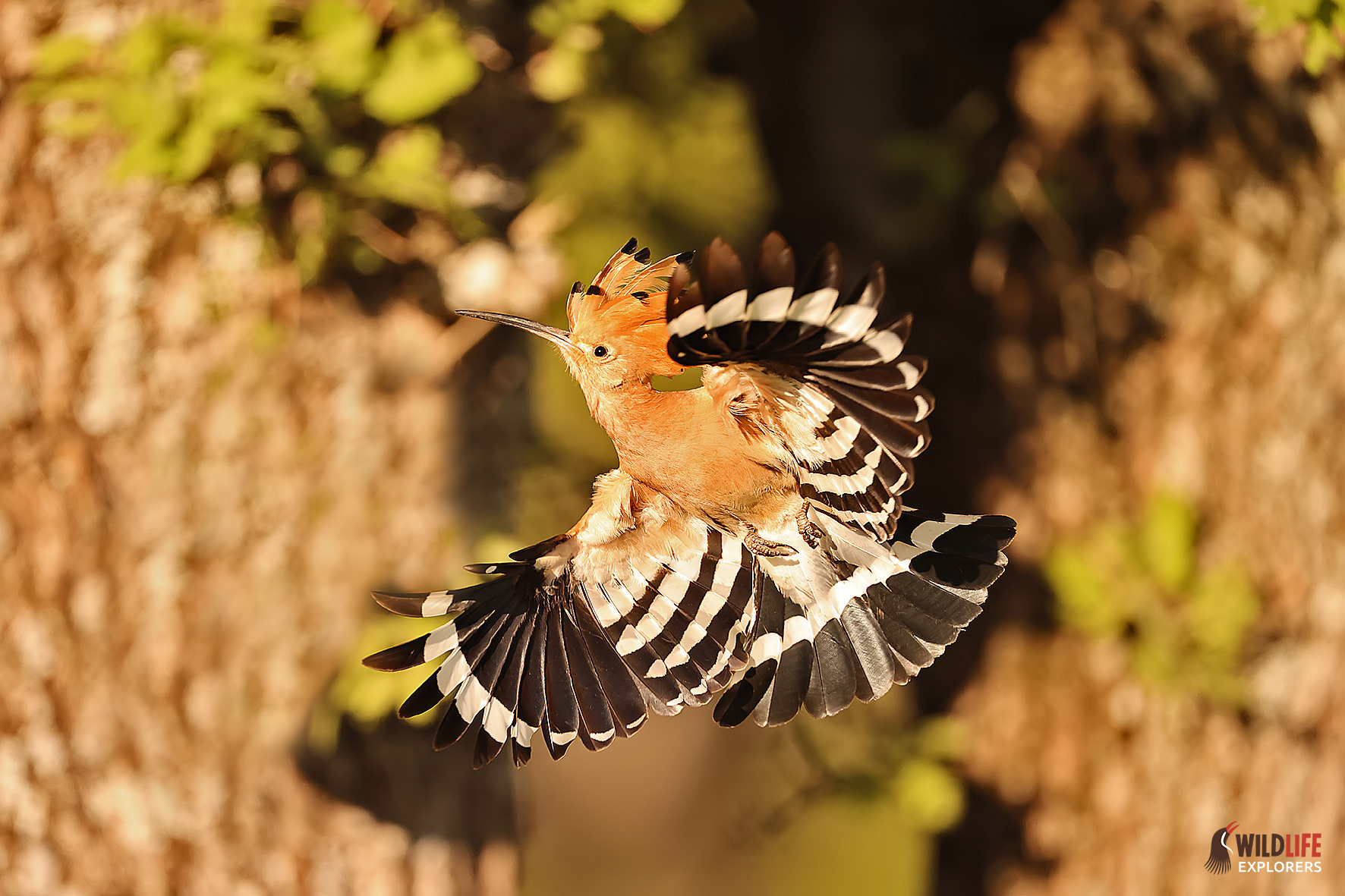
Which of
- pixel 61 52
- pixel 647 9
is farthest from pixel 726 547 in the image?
pixel 61 52

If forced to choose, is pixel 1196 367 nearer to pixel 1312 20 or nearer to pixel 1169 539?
pixel 1169 539

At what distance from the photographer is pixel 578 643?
1.19 m

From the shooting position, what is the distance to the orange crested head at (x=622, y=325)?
0.87m

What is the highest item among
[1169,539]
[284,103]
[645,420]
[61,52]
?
[61,52]

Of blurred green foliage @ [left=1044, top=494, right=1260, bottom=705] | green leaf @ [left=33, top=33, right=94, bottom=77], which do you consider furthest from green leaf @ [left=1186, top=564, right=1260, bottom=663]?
green leaf @ [left=33, top=33, right=94, bottom=77]

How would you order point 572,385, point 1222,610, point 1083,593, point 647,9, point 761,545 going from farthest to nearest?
point 572,385, point 1083,593, point 1222,610, point 647,9, point 761,545

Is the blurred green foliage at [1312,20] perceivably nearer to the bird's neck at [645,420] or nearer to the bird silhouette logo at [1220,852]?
the bird's neck at [645,420]

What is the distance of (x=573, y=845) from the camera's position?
5.57 meters

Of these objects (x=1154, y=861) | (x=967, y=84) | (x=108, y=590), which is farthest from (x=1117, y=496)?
(x=108, y=590)

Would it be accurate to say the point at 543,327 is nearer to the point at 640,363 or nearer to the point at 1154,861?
the point at 640,363

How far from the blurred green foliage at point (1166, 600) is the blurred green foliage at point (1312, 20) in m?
1.30

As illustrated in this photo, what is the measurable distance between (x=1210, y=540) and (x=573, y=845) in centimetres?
435

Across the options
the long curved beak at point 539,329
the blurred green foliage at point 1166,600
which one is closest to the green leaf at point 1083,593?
the blurred green foliage at point 1166,600

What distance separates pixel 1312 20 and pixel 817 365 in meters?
0.85
